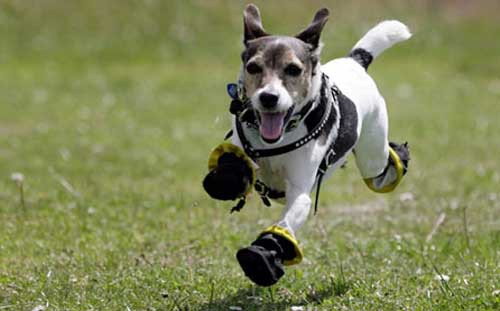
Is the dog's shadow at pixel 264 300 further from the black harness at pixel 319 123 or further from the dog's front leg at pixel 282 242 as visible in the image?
the black harness at pixel 319 123

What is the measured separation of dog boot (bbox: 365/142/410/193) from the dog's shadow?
139 centimetres

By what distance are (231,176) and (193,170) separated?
6.98 m

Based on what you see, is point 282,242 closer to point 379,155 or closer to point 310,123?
point 310,123

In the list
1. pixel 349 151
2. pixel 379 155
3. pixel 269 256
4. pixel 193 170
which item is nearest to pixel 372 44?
pixel 379 155

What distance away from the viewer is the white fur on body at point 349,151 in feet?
18.4

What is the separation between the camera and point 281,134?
17.6 ft

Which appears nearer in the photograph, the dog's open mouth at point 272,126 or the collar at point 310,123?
the dog's open mouth at point 272,126

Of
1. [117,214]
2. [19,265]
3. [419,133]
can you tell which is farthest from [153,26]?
[19,265]

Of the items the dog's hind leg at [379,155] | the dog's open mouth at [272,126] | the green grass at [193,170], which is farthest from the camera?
the dog's hind leg at [379,155]

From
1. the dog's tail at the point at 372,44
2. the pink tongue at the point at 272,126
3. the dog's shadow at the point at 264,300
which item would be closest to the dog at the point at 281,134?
the pink tongue at the point at 272,126

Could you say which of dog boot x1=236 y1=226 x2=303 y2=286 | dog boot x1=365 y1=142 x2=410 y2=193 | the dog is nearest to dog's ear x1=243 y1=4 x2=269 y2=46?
the dog

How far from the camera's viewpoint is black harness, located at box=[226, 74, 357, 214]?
5555 millimetres

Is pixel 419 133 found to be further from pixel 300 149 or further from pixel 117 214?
pixel 300 149

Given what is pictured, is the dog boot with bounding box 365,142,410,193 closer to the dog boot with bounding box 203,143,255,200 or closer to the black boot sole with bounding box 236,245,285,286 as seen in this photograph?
the dog boot with bounding box 203,143,255,200
